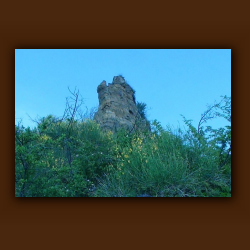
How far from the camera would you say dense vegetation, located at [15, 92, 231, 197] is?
5.02 m

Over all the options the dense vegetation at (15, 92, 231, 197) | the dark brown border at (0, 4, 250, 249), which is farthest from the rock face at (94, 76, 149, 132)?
the dark brown border at (0, 4, 250, 249)

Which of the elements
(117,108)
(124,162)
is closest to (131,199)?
(124,162)

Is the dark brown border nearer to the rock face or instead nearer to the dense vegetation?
the dense vegetation

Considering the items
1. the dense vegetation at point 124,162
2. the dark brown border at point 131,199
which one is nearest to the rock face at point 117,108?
the dense vegetation at point 124,162

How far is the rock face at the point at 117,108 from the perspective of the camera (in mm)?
6187

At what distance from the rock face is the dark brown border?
1.51 m

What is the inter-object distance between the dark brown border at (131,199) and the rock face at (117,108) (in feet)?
4.94

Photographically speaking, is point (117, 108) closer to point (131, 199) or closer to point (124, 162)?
point (124, 162)

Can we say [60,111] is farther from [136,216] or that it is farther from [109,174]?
[136,216]

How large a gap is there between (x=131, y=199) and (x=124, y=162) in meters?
1.57

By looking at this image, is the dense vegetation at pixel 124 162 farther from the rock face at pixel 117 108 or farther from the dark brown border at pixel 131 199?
the rock face at pixel 117 108

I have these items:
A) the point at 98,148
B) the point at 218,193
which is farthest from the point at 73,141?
the point at 218,193

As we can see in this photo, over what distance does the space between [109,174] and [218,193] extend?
200 cm
